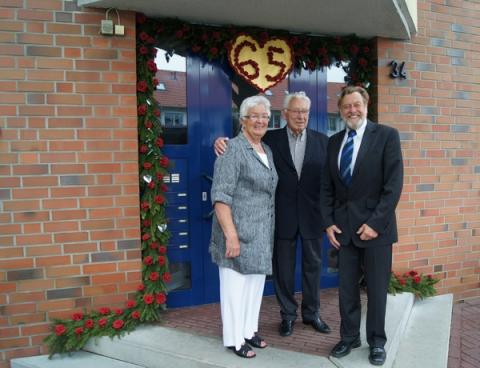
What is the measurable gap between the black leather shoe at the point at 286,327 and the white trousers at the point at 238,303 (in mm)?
369

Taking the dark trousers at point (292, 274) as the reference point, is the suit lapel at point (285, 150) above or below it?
above

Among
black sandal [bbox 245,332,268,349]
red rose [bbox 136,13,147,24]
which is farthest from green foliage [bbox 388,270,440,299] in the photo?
red rose [bbox 136,13,147,24]

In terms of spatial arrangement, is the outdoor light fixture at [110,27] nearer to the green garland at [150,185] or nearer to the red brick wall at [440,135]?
the green garland at [150,185]

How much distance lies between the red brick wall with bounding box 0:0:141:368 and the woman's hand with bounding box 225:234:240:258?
1002 mm

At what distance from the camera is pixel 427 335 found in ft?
11.8

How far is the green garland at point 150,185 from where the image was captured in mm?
3275

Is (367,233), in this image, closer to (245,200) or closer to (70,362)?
(245,200)

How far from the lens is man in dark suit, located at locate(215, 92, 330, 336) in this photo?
10.5ft

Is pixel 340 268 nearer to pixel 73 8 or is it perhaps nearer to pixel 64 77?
pixel 64 77

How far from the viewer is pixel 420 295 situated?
426 centimetres

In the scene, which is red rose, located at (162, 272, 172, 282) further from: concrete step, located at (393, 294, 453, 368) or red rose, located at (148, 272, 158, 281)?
concrete step, located at (393, 294, 453, 368)

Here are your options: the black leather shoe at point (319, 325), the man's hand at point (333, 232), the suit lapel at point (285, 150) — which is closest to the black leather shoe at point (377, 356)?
the black leather shoe at point (319, 325)

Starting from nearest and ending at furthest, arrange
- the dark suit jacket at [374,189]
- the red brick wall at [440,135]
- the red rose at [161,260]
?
the dark suit jacket at [374,189] < the red rose at [161,260] < the red brick wall at [440,135]

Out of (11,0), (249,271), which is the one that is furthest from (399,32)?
(11,0)
